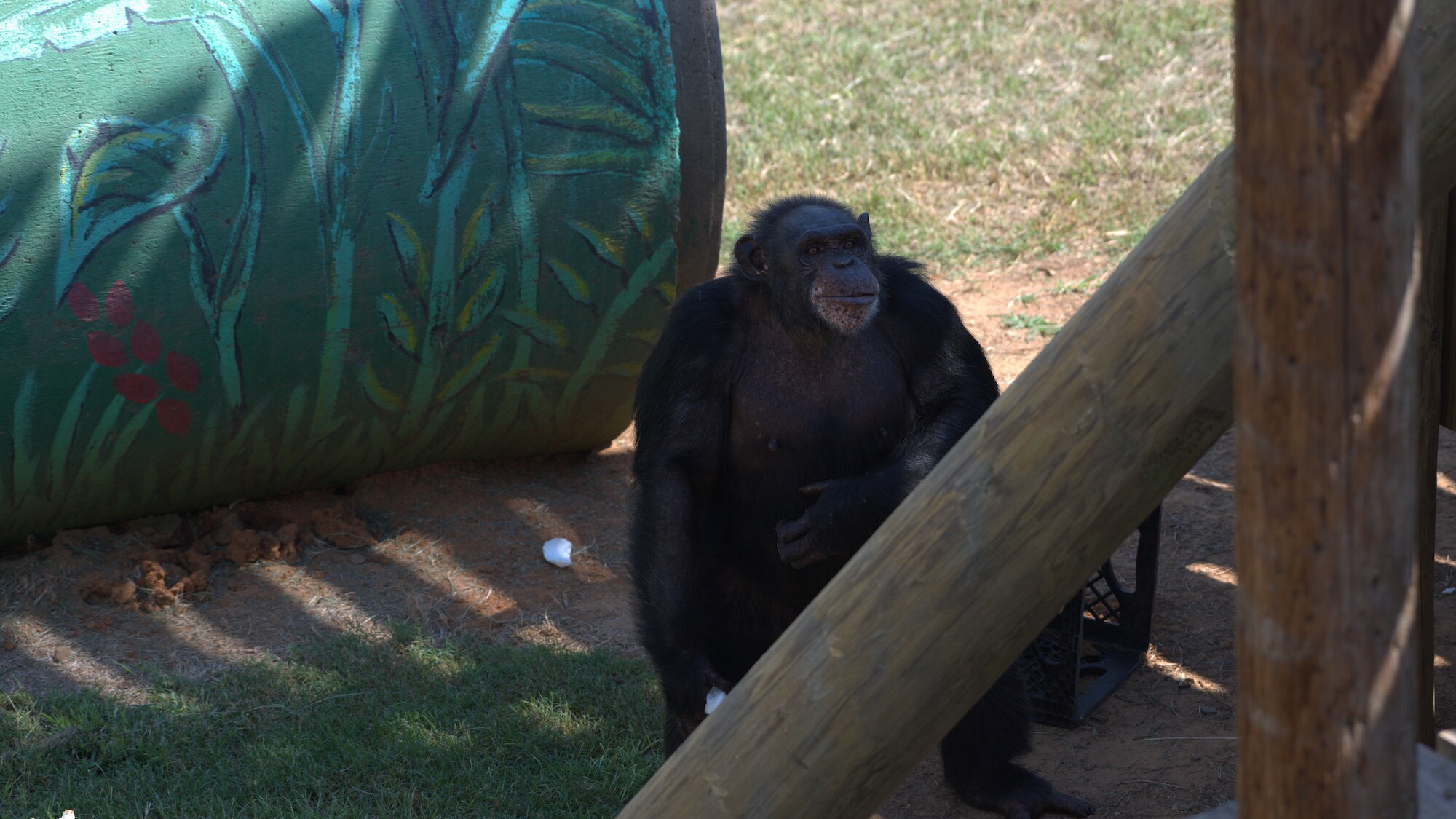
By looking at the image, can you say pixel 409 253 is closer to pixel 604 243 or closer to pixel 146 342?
pixel 604 243

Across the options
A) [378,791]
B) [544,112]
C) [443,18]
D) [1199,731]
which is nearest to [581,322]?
[544,112]

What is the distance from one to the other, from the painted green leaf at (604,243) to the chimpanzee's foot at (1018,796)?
2.69 meters

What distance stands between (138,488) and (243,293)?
0.93m

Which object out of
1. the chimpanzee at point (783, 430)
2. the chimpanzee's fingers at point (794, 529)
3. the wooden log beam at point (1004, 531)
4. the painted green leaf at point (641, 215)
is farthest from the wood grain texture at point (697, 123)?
the wooden log beam at point (1004, 531)

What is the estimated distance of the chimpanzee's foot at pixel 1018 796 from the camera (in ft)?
12.3

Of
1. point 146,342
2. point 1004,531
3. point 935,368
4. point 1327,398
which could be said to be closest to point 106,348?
point 146,342

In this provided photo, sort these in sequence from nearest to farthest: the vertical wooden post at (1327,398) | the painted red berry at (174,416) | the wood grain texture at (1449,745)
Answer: the vertical wooden post at (1327,398) → the wood grain texture at (1449,745) → the painted red berry at (174,416)

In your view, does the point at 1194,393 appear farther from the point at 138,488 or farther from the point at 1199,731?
the point at 138,488

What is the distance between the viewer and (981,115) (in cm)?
973

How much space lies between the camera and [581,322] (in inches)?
222

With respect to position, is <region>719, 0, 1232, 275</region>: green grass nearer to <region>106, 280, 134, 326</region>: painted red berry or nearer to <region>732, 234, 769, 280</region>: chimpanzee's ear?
<region>106, 280, 134, 326</region>: painted red berry

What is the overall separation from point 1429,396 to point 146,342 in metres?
4.25

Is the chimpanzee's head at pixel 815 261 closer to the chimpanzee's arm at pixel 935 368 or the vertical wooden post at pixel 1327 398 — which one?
the chimpanzee's arm at pixel 935 368

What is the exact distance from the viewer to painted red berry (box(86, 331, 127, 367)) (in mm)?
4781
